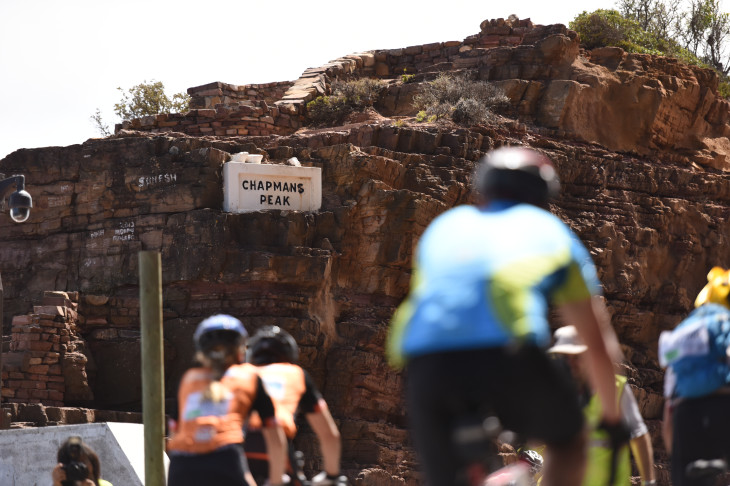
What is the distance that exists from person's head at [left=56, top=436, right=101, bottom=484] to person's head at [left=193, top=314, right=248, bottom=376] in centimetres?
218

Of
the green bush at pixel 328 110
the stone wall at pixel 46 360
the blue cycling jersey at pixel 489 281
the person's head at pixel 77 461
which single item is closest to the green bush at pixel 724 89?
the green bush at pixel 328 110

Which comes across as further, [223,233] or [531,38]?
[531,38]

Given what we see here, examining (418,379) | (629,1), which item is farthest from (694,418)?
(629,1)

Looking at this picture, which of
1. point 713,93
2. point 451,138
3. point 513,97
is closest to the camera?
point 451,138

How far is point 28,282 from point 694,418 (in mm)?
15908

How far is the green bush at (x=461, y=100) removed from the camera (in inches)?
912

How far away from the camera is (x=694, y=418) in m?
5.82

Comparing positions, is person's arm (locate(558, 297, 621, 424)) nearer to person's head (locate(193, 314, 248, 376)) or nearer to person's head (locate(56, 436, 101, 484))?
person's head (locate(193, 314, 248, 376))

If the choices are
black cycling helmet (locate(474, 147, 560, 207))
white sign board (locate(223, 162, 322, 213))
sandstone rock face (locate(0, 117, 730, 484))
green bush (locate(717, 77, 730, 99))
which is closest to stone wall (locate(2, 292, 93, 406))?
sandstone rock face (locate(0, 117, 730, 484))

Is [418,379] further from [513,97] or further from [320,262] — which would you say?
[513,97]

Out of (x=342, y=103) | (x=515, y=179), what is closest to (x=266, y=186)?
(x=342, y=103)

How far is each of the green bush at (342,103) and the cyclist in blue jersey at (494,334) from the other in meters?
21.1

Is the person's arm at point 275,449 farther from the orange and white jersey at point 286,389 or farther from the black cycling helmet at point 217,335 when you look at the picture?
the black cycling helmet at point 217,335

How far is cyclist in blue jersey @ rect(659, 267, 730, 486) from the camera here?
227 inches
